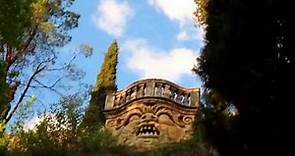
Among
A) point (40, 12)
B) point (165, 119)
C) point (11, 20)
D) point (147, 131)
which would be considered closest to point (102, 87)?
point (40, 12)

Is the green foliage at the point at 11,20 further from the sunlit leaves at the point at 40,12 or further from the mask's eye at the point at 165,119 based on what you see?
the sunlit leaves at the point at 40,12

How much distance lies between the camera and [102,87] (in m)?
22.3

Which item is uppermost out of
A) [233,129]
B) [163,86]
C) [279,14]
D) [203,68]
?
[163,86]

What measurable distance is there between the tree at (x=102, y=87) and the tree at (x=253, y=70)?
7.91 meters

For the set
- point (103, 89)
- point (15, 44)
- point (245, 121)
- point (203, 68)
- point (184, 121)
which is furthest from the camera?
point (103, 89)

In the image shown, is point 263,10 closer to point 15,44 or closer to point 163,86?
point 15,44

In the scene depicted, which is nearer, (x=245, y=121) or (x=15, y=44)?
(x=245, y=121)

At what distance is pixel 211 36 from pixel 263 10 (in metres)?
0.79

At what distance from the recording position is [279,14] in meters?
7.80

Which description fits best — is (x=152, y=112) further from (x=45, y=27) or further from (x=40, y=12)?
(x=40, y=12)

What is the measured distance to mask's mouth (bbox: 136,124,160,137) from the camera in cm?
1662

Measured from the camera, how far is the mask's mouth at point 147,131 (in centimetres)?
1662

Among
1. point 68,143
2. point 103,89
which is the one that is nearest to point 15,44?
point 68,143

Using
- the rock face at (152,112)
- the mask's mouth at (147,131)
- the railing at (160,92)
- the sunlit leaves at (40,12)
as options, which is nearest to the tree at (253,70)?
the rock face at (152,112)
